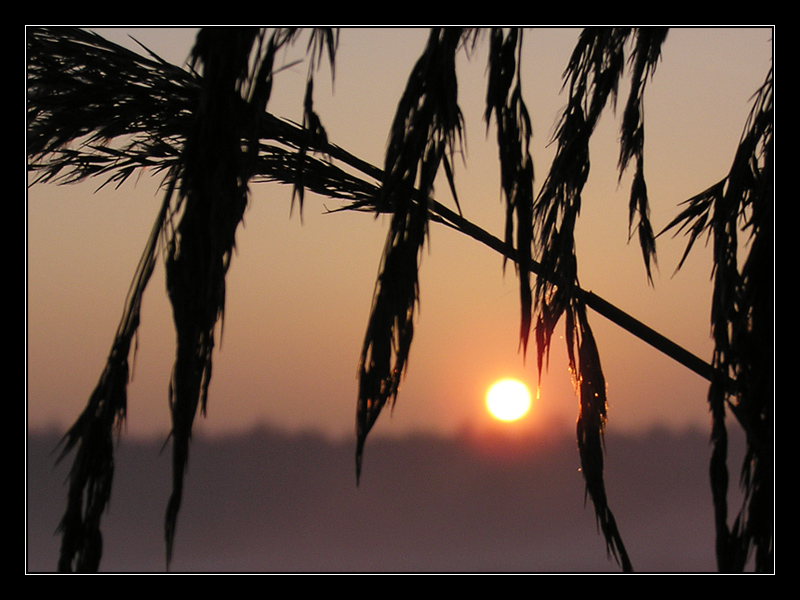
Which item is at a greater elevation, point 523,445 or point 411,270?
point 411,270

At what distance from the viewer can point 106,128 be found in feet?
4.11

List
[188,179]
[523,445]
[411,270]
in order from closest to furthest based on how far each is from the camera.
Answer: [188,179] < [411,270] < [523,445]

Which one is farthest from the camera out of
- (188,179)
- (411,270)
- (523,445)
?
(523,445)

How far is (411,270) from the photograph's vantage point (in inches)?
39.1

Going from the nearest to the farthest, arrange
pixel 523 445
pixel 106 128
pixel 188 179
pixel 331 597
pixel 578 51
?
pixel 188 179, pixel 331 597, pixel 106 128, pixel 578 51, pixel 523 445

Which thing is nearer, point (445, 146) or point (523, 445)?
point (445, 146)
